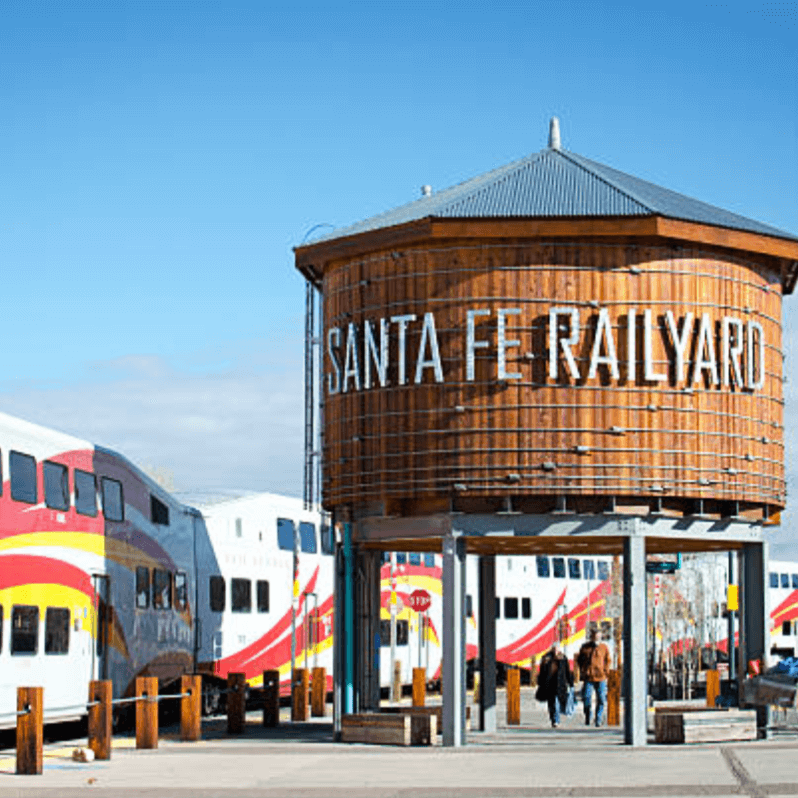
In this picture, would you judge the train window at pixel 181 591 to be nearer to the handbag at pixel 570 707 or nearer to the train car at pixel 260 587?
the train car at pixel 260 587

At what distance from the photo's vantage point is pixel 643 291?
96.1 feet

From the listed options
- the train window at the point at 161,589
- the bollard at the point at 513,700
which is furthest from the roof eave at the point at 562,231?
the bollard at the point at 513,700

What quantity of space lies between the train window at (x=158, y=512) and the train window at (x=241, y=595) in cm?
499

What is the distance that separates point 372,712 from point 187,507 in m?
9.19

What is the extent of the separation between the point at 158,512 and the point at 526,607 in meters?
25.2

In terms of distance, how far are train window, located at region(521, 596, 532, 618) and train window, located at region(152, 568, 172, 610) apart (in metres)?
23.9

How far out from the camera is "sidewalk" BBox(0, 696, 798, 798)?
854 inches

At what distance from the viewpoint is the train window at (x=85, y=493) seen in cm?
3147

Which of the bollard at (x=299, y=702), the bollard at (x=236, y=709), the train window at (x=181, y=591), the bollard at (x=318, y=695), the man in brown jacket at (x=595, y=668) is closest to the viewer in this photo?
the bollard at (x=236, y=709)

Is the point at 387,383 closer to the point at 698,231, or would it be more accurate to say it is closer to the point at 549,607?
the point at 698,231

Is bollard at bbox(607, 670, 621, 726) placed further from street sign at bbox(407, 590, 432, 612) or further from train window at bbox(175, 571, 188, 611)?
train window at bbox(175, 571, 188, 611)

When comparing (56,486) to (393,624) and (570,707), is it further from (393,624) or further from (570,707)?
(570,707)

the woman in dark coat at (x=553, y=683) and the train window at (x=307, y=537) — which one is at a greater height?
the train window at (x=307, y=537)

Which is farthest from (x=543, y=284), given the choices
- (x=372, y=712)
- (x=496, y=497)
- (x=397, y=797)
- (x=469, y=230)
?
(x=397, y=797)
